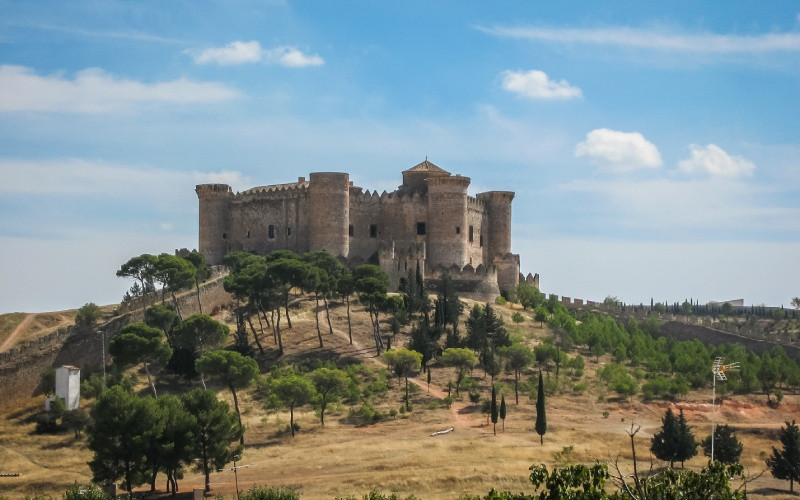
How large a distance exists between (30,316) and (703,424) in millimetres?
37173

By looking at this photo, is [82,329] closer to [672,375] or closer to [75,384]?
[75,384]

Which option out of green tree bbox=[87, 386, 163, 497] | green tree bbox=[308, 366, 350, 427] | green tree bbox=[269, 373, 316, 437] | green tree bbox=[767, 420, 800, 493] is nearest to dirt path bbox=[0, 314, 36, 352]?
green tree bbox=[269, 373, 316, 437]

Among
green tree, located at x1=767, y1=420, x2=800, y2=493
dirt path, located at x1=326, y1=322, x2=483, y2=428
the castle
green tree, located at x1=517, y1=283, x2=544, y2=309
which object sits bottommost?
green tree, located at x1=767, y1=420, x2=800, y2=493

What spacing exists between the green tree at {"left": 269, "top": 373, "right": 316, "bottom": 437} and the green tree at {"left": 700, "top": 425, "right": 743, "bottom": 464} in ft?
48.0

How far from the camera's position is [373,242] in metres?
59.6

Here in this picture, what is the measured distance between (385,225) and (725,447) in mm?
29000

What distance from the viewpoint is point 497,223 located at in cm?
6303

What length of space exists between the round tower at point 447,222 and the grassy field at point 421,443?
12.3m

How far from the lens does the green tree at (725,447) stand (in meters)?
34.7

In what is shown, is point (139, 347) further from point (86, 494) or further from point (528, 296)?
point (528, 296)

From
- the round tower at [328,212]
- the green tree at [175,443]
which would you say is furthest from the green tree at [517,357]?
the green tree at [175,443]

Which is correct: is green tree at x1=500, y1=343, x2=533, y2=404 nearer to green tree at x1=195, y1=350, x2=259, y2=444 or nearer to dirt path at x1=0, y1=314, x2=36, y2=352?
green tree at x1=195, y1=350, x2=259, y2=444

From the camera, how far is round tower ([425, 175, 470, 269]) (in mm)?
58281

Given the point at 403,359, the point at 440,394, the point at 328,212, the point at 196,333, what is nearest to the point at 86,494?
the point at 196,333
